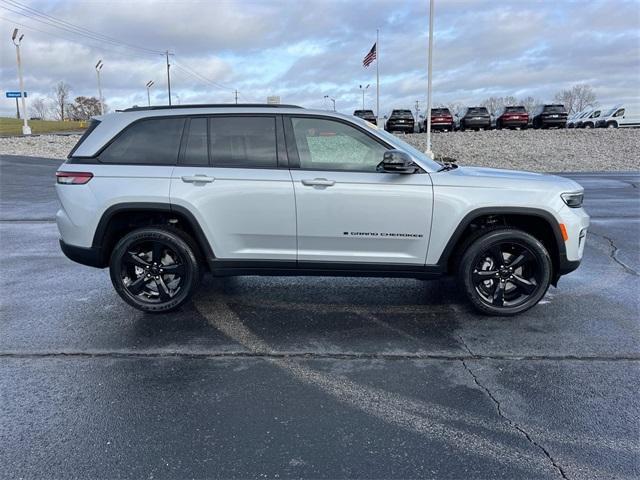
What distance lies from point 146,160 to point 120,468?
2840 millimetres

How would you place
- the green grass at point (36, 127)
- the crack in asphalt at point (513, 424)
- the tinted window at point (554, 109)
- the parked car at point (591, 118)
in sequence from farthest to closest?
1. the green grass at point (36, 127)
2. the parked car at point (591, 118)
3. the tinted window at point (554, 109)
4. the crack in asphalt at point (513, 424)

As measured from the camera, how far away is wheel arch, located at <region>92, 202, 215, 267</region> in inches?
181

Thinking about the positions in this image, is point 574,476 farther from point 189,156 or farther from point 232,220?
point 189,156

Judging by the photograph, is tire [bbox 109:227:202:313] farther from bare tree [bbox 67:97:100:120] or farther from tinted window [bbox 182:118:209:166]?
bare tree [bbox 67:97:100:120]

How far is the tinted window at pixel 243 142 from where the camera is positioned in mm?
4641

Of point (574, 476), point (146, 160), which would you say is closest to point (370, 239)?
point (146, 160)

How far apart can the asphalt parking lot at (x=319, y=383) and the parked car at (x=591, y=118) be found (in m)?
40.6

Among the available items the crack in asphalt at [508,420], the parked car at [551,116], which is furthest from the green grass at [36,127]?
the crack in asphalt at [508,420]

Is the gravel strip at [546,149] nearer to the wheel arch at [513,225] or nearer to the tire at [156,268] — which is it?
the wheel arch at [513,225]

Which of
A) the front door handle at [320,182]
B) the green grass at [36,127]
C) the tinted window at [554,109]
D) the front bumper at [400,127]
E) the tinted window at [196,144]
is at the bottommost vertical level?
the front door handle at [320,182]

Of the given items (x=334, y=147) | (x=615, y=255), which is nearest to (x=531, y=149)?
(x=615, y=255)

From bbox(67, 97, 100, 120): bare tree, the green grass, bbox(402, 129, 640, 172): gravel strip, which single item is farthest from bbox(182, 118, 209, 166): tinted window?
bbox(67, 97, 100, 120): bare tree

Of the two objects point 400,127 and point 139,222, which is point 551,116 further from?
point 139,222

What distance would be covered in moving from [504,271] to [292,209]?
202 cm
